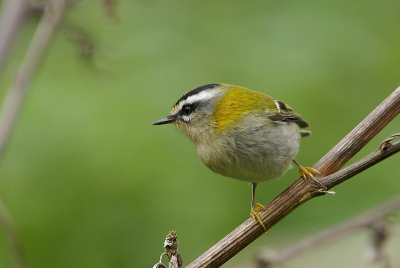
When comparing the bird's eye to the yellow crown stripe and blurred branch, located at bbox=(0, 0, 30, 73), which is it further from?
blurred branch, located at bbox=(0, 0, 30, 73)

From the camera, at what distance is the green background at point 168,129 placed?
310 cm

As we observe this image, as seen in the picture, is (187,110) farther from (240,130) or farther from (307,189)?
(307,189)

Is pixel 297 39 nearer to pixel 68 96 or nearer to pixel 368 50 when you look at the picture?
pixel 368 50

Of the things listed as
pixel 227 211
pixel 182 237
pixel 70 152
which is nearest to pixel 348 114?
pixel 227 211

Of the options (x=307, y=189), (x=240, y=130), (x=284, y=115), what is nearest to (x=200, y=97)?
(x=240, y=130)

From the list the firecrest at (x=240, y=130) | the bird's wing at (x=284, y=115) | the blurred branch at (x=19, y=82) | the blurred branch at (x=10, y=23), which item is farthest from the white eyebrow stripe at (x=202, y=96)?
the blurred branch at (x=10, y=23)

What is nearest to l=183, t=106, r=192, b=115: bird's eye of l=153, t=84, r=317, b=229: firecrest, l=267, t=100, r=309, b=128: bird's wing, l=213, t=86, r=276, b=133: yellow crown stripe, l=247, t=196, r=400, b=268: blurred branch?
l=153, t=84, r=317, b=229: firecrest

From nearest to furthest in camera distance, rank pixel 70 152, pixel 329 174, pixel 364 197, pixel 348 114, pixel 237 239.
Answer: pixel 237 239 → pixel 329 174 → pixel 70 152 → pixel 364 197 → pixel 348 114

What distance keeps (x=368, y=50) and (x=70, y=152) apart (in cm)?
253

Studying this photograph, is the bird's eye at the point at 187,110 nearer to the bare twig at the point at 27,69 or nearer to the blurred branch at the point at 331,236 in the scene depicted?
the bare twig at the point at 27,69

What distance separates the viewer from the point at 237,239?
222cm

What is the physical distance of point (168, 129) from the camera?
3445 mm

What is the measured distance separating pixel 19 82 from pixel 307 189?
1637 mm

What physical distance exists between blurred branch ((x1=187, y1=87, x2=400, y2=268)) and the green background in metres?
→ 0.89
